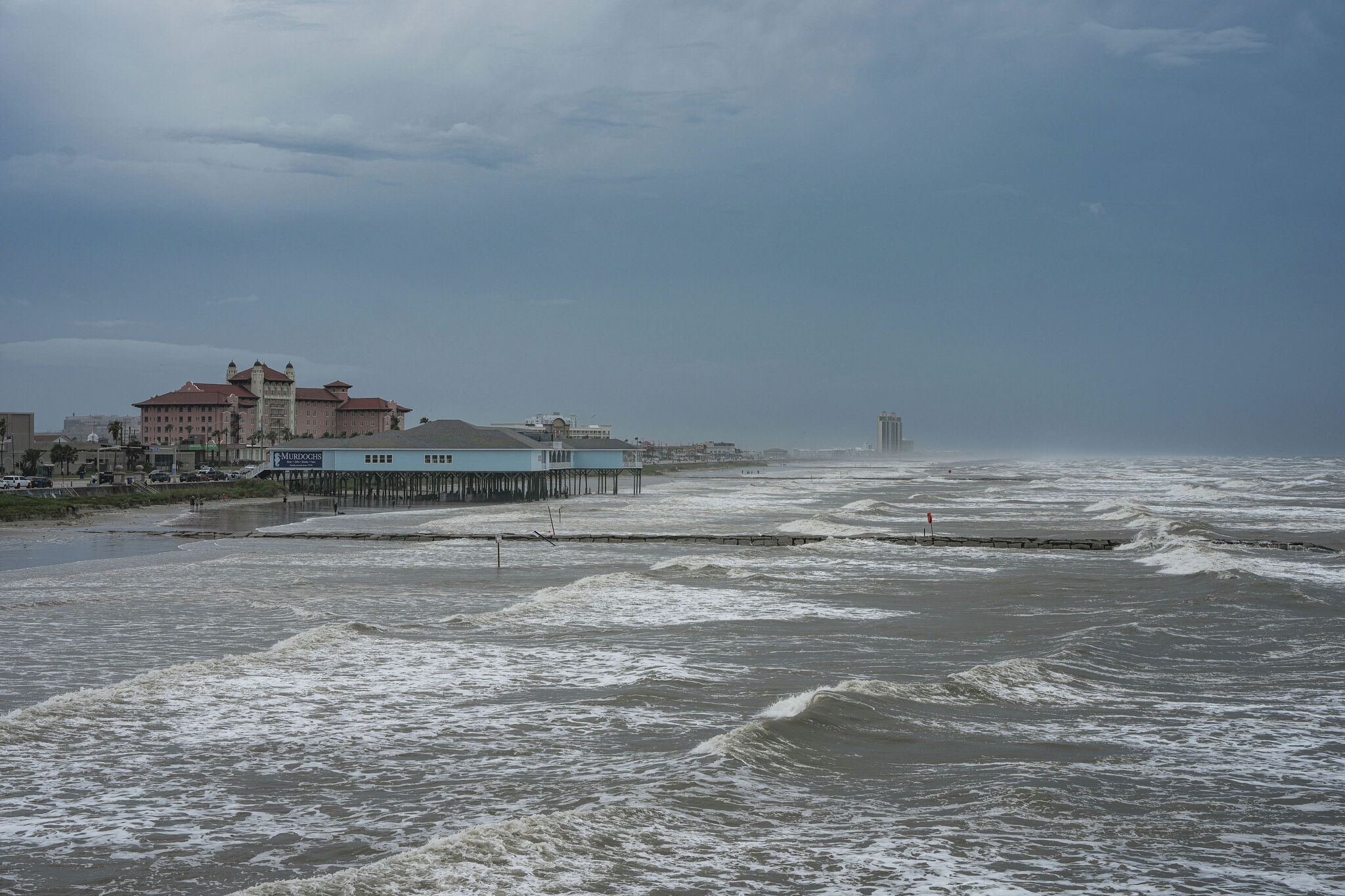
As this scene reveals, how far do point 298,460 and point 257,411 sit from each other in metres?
100

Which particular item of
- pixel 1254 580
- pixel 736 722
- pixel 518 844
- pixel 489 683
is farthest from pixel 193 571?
pixel 1254 580

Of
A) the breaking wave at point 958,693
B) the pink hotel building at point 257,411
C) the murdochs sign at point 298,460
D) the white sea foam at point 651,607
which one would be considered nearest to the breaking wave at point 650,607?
the white sea foam at point 651,607

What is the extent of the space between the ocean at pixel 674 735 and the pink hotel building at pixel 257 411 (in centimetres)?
13819

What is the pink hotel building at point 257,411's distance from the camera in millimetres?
158875

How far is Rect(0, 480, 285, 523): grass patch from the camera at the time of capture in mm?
52938

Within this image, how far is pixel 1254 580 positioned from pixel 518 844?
83.8 ft

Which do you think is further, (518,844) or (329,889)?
(518,844)

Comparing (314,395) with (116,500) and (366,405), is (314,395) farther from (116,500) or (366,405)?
(116,500)

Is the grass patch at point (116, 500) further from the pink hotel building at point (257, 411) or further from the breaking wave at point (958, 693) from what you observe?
the pink hotel building at point (257, 411)

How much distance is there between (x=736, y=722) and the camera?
1406 cm

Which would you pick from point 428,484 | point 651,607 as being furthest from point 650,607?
point 428,484

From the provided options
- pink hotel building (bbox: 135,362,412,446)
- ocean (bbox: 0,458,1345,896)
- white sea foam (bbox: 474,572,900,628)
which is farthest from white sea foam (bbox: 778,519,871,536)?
pink hotel building (bbox: 135,362,412,446)

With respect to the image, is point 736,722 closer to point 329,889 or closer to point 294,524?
point 329,889

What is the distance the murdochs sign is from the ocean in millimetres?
44694
